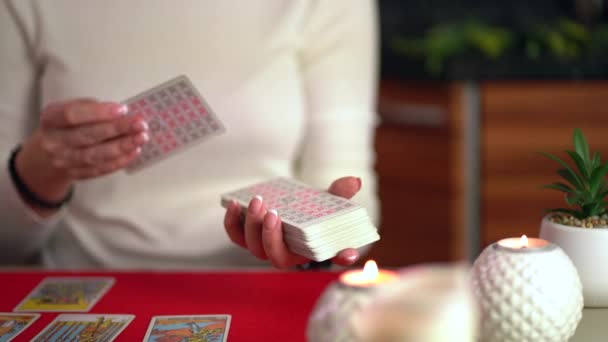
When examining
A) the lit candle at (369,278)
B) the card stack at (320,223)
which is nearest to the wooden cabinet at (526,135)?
the card stack at (320,223)

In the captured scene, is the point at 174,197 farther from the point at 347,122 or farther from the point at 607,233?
the point at 607,233

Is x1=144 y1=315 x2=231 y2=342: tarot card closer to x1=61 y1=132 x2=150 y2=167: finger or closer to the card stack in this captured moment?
the card stack

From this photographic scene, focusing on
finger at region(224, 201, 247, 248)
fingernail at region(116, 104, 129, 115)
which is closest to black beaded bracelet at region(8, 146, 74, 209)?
fingernail at region(116, 104, 129, 115)

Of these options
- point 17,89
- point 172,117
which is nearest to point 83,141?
point 172,117

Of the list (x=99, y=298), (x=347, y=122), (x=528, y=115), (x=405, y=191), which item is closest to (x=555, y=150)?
(x=528, y=115)

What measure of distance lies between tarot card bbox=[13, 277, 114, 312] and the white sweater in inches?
9.9

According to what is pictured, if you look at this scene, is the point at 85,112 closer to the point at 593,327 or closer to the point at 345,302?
the point at 345,302

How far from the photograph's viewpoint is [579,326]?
764 mm

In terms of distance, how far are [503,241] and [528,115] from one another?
1742mm

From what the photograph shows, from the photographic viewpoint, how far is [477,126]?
2354 mm

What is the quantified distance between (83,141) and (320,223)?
368mm

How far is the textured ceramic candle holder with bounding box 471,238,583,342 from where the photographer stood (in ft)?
2.11

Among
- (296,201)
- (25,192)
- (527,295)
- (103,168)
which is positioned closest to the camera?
(527,295)

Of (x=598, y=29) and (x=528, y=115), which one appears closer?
(x=528, y=115)
